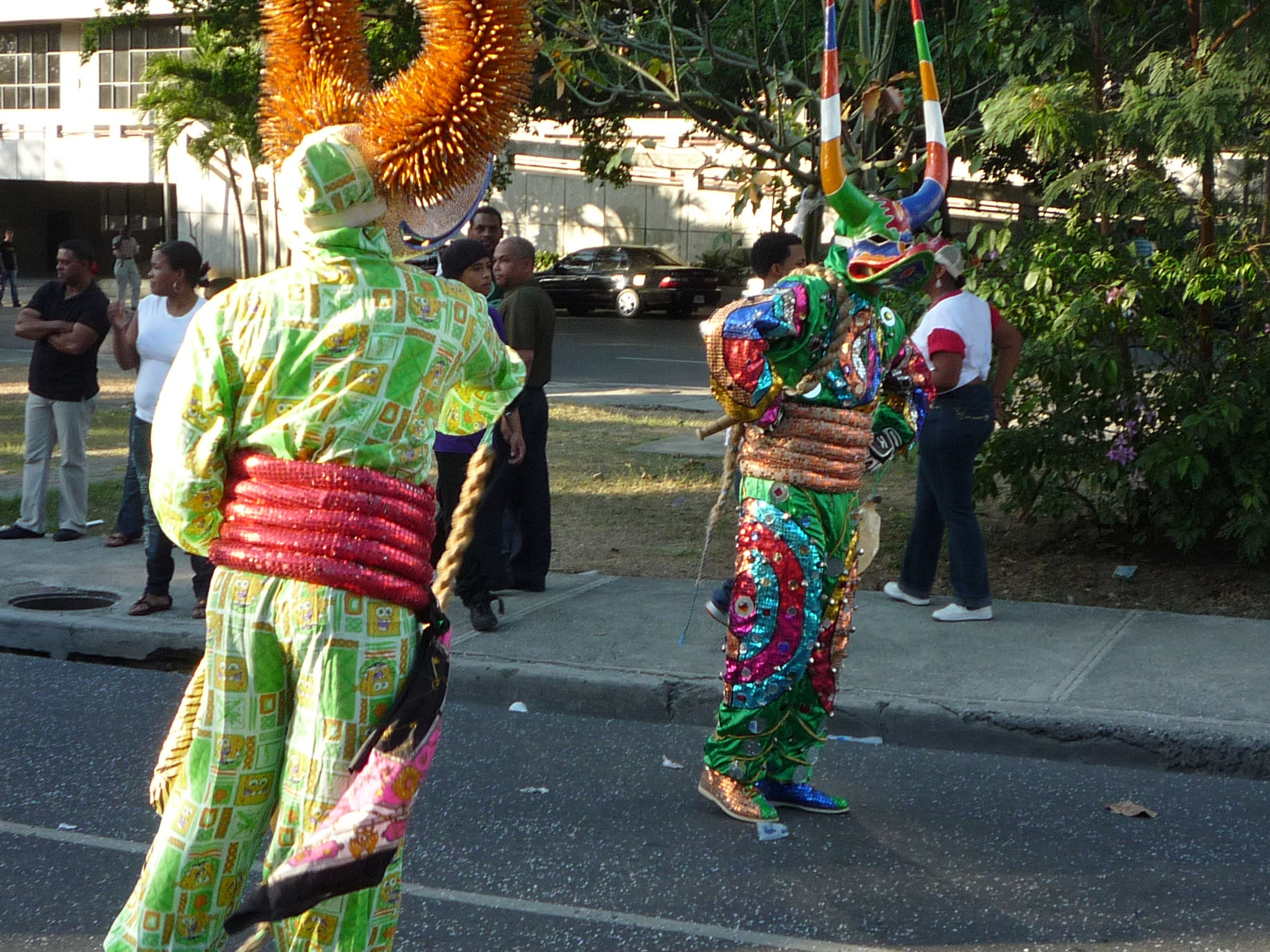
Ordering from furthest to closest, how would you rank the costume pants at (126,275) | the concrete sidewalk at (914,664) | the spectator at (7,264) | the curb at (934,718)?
the spectator at (7,264), the costume pants at (126,275), the concrete sidewalk at (914,664), the curb at (934,718)

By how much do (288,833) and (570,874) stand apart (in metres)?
1.77

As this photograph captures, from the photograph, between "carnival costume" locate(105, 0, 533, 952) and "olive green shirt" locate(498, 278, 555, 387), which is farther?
"olive green shirt" locate(498, 278, 555, 387)

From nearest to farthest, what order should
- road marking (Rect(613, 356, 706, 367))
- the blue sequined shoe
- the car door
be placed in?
the blue sequined shoe
road marking (Rect(613, 356, 706, 367))
the car door

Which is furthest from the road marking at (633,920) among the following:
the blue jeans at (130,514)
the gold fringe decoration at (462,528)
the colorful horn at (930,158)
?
the blue jeans at (130,514)

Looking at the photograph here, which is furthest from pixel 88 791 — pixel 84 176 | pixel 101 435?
pixel 84 176

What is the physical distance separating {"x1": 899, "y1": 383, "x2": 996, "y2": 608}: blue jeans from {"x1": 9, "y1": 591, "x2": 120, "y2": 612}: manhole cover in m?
4.17

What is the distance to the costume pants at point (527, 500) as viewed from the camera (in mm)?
7312

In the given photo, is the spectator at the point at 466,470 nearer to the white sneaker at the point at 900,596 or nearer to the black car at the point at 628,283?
the white sneaker at the point at 900,596

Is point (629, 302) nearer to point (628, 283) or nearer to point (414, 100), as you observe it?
point (628, 283)

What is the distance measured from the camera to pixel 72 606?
7441mm

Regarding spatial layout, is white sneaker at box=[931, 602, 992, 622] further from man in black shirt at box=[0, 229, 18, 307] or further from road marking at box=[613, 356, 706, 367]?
man in black shirt at box=[0, 229, 18, 307]

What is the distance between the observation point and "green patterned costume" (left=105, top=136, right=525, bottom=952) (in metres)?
2.69

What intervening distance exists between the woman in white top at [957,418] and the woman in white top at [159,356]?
3.51 meters

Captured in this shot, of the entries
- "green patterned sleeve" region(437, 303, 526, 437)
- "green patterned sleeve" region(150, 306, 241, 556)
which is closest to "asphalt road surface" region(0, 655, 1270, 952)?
"green patterned sleeve" region(437, 303, 526, 437)
